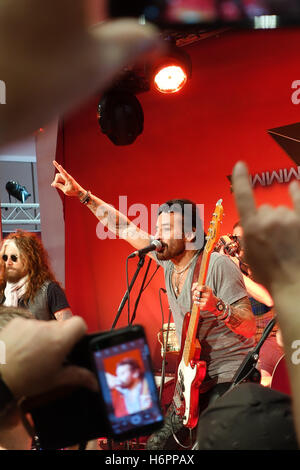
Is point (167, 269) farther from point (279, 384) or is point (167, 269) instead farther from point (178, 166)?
point (178, 166)

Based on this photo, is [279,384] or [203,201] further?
[203,201]

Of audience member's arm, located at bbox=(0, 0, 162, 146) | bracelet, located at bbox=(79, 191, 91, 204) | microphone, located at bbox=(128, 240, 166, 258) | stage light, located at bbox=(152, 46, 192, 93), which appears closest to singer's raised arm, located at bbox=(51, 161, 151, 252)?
bracelet, located at bbox=(79, 191, 91, 204)

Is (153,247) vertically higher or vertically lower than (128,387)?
higher

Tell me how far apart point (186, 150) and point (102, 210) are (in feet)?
6.44

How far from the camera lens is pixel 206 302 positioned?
216 centimetres

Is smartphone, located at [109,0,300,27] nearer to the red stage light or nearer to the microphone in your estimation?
the microphone

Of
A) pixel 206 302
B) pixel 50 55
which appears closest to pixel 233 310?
pixel 206 302

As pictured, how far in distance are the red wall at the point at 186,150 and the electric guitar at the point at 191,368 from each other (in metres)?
1.27

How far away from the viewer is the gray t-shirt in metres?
2.37

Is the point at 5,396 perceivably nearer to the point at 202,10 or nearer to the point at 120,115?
the point at 202,10

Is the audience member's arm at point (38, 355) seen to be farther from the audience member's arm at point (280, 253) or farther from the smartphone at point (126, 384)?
the audience member's arm at point (280, 253)
